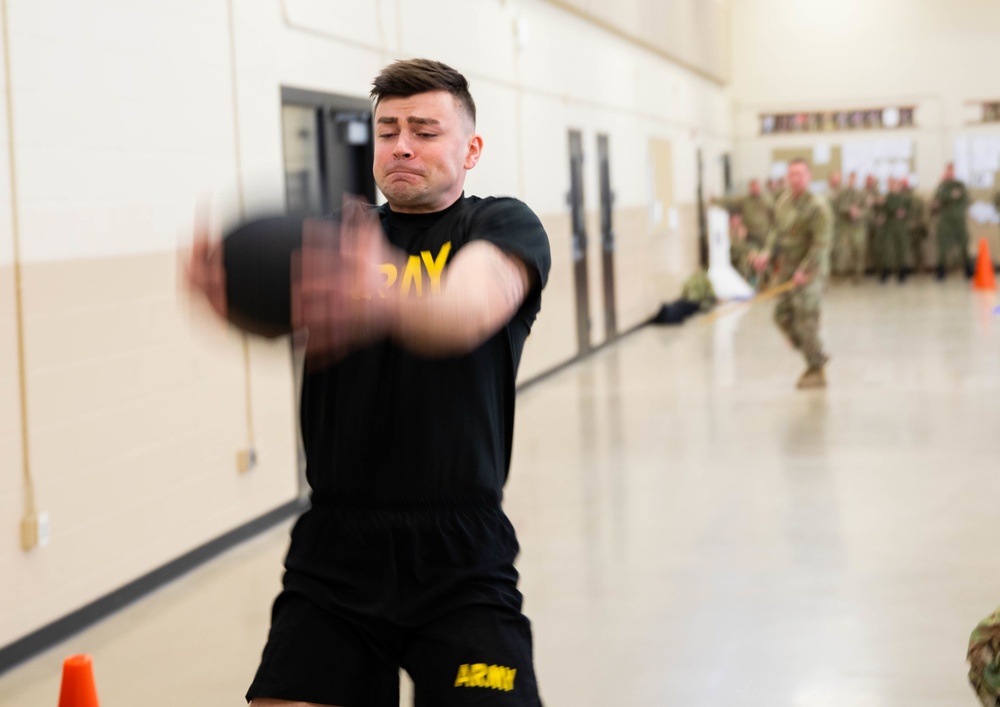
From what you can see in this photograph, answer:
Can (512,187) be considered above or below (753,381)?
above

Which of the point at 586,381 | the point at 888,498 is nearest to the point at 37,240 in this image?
the point at 888,498

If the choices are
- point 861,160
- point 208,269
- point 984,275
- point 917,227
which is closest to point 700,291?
point 984,275

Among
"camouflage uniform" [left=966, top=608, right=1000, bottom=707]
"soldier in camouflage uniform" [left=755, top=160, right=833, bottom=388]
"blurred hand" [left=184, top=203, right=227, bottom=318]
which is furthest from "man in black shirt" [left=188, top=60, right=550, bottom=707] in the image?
"soldier in camouflage uniform" [left=755, top=160, right=833, bottom=388]

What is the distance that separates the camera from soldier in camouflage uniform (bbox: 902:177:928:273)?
22609 mm

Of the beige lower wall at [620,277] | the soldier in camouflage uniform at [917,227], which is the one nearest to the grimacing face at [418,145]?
the beige lower wall at [620,277]

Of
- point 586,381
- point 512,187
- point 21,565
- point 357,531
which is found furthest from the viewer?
point 586,381

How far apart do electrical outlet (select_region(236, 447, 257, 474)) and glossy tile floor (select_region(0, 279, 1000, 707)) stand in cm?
38

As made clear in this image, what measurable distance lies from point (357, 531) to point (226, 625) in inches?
124

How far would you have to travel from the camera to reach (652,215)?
56.1ft

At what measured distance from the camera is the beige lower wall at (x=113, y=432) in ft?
15.9

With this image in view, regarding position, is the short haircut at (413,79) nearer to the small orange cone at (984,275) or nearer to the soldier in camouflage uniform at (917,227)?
the small orange cone at (984,275)

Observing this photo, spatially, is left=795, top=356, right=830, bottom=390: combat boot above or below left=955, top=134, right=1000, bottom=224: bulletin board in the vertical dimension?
below

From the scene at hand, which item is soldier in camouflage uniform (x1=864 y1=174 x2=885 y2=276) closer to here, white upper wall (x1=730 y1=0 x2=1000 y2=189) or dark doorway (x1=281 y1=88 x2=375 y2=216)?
white upper wall (x1=730 y1=0 x2=1000 y2=189)

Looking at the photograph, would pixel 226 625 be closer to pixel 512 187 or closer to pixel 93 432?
pixel 93 432
